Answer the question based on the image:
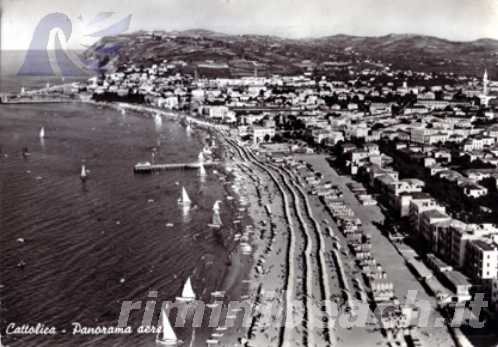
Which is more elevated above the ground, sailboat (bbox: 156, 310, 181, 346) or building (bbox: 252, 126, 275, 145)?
building (bbox: 252, 126, 275, 145)

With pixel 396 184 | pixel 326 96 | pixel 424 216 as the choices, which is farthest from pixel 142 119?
pixel 424 216

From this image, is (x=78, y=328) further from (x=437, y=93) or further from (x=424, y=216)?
(x=437, y=93)

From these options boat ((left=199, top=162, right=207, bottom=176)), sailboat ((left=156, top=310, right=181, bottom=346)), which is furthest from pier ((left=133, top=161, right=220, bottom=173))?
sailboat ((left=156, top=310, right=181, bottom=346))

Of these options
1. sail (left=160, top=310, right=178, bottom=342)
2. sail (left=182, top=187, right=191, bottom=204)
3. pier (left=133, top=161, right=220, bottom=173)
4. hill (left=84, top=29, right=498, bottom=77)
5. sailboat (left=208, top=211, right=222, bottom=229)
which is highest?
hill (left=84, top=29, right=498, bottom=77)

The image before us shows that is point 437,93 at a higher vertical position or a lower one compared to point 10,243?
higher

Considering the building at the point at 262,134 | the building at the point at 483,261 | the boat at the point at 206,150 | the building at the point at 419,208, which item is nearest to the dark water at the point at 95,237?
the boat at the point at 206,150

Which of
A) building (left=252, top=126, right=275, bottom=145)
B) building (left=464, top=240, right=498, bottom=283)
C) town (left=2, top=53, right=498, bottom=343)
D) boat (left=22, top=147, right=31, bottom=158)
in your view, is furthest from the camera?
building (left=252, top=126, right=275, bottom=145)

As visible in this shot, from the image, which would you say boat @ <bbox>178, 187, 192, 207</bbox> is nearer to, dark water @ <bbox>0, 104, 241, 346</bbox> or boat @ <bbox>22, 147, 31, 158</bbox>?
dark water @ <bbox>0, 104, 241, 346</bbox>
